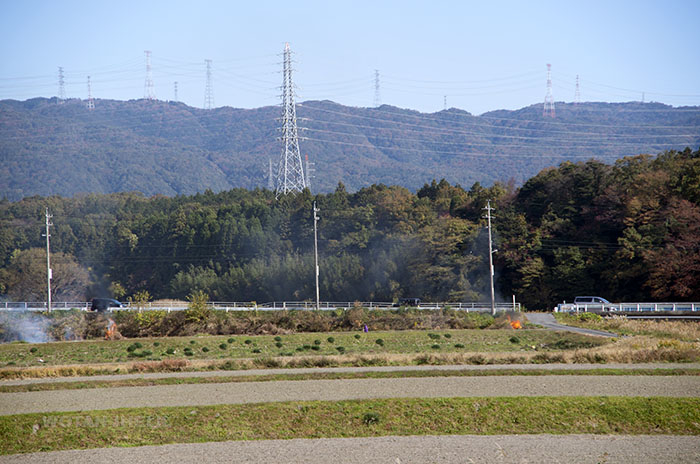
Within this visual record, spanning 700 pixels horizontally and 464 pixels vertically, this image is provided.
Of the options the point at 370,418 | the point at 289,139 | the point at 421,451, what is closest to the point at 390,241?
the point at 289,139

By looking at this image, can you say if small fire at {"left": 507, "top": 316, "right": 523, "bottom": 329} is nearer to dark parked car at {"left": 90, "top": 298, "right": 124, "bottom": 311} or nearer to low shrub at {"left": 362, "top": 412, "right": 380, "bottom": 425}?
low shrub at {"left": 362, "top": 412, "right": 380, "bottom": 425}

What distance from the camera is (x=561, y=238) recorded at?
61.6 meters

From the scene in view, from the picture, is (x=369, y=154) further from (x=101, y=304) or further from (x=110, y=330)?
(x=110, y=330)

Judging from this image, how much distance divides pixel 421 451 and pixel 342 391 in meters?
5.06

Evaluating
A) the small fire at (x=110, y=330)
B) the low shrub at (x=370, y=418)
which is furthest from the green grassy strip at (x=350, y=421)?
the small fire at (x=110, y=330)

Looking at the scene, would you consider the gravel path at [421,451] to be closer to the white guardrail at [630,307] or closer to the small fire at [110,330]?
the small fire at [110,330]

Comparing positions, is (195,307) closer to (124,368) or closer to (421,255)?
(124,368)

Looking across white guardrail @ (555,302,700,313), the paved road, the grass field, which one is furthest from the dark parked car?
white guardrail @ (555,302,700,313)

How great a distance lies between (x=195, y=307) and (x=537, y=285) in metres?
30.7

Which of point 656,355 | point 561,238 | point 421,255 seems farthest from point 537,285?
point 656,355

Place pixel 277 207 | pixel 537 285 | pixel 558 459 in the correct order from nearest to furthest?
pixel 558 459
pixel 537 285
pixel 277 207

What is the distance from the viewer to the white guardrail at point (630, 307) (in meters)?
44.4

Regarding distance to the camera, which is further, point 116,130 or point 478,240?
point 116,130

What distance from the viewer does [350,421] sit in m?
13.9
